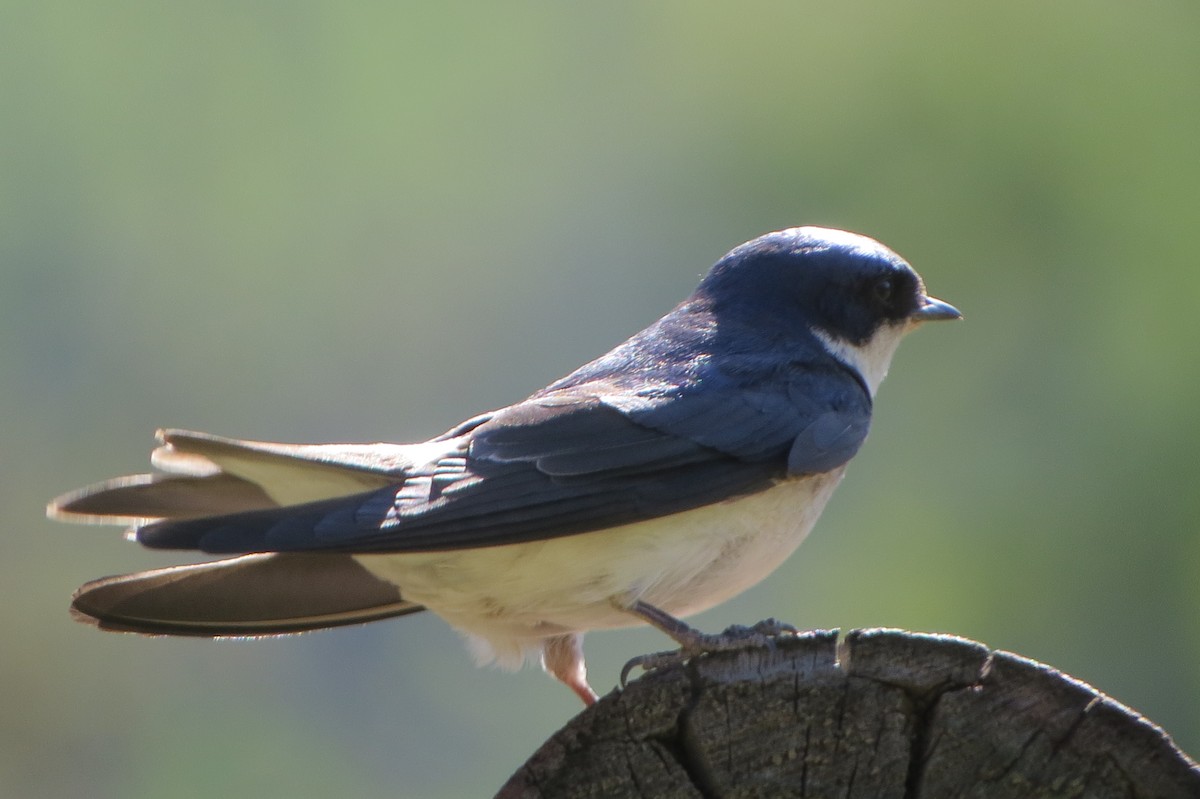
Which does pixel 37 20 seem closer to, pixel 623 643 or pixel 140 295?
pixel 140 295

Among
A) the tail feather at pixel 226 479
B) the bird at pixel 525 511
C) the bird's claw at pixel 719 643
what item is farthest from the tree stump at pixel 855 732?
the tail feather at pixel 226 479

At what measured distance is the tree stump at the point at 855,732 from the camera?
2.58 meters

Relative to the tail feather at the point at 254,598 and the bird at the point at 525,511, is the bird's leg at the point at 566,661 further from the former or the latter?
the tail feather at the point at 254,598

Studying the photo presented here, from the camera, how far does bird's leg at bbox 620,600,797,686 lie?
9.41 feet

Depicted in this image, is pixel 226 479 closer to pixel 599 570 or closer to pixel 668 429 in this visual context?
pixel 599 570

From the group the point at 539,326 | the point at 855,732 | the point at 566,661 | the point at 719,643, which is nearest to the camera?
the point at 855,732

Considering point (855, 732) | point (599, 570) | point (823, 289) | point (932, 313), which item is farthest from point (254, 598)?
point (932, 313)

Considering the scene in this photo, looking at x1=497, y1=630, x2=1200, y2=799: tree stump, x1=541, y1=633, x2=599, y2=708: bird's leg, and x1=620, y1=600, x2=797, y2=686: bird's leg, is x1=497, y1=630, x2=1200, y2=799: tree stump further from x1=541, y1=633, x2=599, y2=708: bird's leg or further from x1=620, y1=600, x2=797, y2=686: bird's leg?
x1=541, y1=633, x2=599, y2=708: bird's leg

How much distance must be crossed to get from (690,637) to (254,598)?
4.13ft

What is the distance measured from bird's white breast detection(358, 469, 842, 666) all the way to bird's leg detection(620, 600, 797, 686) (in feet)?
0.27

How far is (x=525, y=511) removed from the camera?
3424mm

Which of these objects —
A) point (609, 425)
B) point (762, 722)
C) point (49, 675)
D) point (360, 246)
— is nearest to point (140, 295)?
point (360, 246)

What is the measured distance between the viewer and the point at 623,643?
789 centimetres

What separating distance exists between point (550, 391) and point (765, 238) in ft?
3.58
